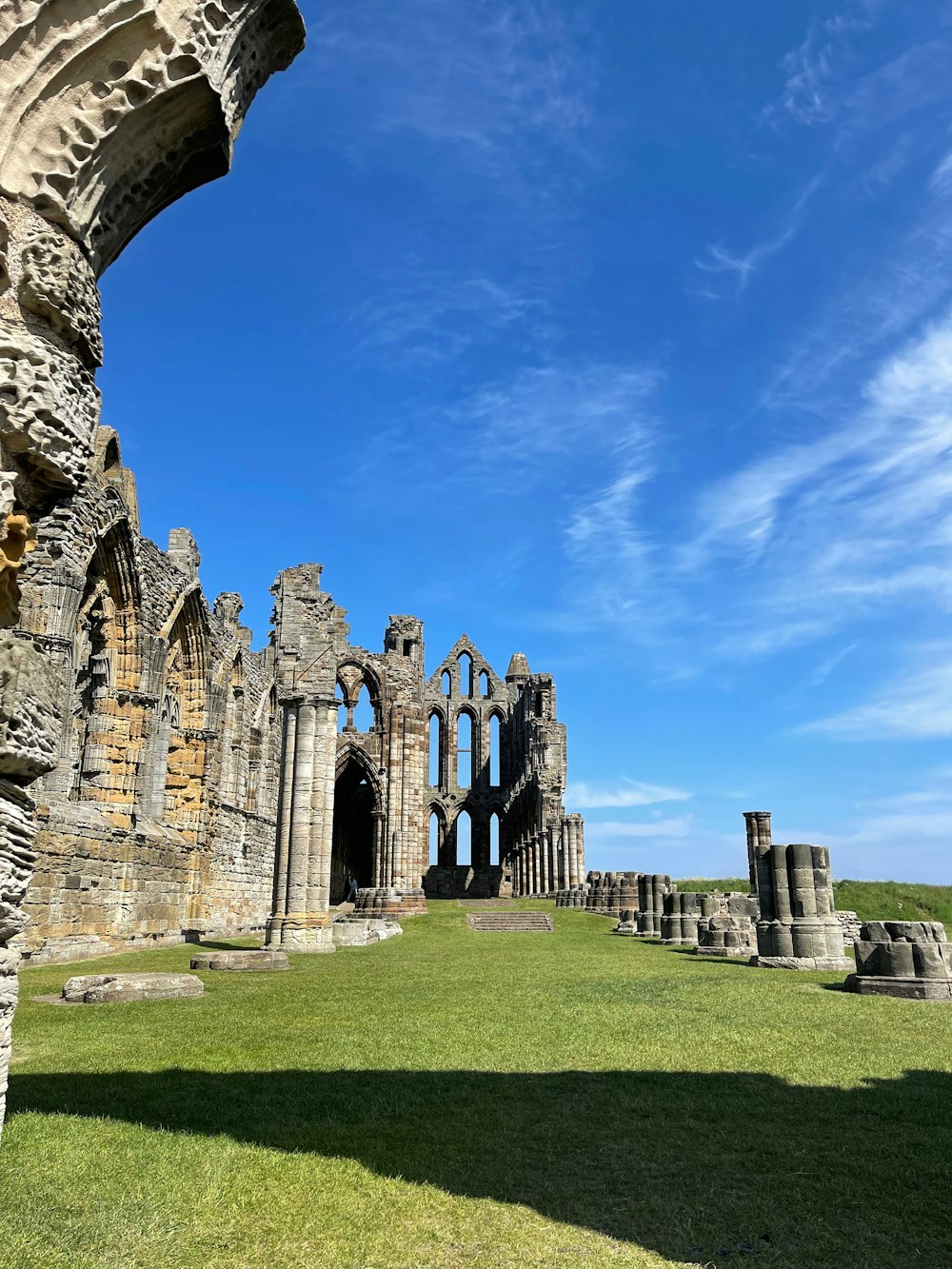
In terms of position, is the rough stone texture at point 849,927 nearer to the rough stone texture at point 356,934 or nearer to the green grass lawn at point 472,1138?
the rough stone texture at point 356,934

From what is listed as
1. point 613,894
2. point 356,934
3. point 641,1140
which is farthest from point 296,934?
point 613,894

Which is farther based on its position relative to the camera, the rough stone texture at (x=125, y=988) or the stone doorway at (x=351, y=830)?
the stone doorway at (x=351, y=830)

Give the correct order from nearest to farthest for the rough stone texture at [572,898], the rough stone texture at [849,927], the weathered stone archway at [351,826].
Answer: the rough stone texture at [849,927], the rough stone texture at [572,898], the weathered stone archway at [351,826]

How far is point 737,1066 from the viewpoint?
21.0ft

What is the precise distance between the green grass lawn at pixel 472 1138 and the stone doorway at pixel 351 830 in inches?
1463

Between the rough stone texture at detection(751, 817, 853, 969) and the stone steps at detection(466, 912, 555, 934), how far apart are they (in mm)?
11368

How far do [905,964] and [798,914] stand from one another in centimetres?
Result: 332

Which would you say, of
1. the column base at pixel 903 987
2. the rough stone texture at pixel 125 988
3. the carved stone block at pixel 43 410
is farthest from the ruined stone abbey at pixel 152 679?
the column base at pixel 903 987

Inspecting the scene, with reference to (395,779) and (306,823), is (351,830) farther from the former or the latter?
(306,823)

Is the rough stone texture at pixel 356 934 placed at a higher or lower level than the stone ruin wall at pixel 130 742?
lower

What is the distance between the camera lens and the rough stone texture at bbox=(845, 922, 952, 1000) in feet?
34.9

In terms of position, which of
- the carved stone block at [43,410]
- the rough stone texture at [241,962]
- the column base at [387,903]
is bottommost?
the rough stone texture at [241,962]

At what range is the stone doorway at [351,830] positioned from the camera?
1815 inches

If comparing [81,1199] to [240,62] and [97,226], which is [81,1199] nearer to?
[97,226]
